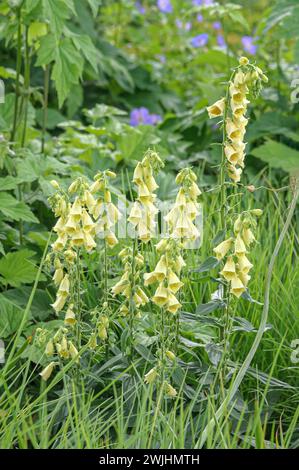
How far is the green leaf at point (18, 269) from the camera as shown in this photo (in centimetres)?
298

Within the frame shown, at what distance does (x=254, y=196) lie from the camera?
3906mm

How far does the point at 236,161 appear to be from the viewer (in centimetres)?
236

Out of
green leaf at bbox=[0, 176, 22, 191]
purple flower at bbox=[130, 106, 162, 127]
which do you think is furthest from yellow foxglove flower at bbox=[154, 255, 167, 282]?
purple flower at bbox=[130, 106, 162, 127]

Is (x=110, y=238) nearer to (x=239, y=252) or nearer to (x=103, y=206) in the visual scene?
(x=103, y=206)

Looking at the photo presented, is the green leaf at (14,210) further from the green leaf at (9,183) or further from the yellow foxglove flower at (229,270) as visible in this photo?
the yellow foxglove flower at (229,270)

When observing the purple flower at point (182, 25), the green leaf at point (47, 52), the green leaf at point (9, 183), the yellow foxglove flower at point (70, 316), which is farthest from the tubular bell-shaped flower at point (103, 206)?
the purple flower at point (182, 25)

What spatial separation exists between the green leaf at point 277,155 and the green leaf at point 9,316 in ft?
5.36

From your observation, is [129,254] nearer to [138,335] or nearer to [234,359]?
[138,335]

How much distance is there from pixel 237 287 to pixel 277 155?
1904 millimetres

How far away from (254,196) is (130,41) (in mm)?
2916

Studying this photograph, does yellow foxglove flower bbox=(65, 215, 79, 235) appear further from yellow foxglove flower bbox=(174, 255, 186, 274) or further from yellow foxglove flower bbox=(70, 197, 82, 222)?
yellow foxglove flower bbox=(174, 255, 186, 274)

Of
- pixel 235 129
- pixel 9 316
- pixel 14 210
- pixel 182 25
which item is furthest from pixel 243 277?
pixel 182 25
